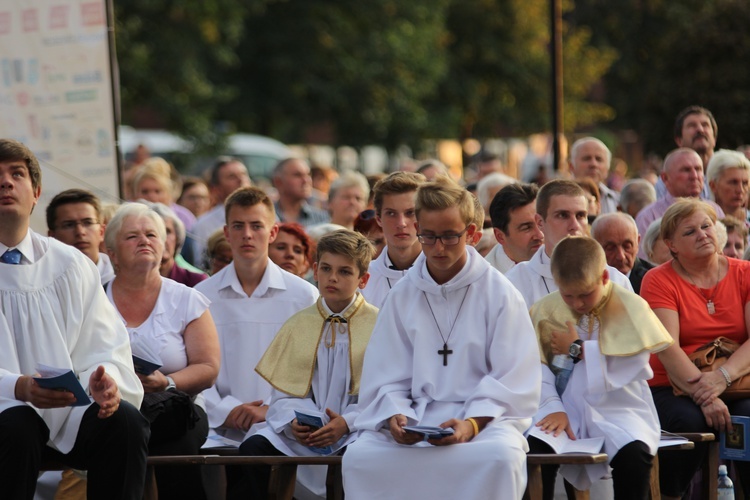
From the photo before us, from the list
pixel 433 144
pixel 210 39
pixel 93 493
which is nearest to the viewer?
pixel 93 493

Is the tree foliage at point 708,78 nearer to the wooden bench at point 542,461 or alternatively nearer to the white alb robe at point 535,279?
the white alb robe at point 535,279

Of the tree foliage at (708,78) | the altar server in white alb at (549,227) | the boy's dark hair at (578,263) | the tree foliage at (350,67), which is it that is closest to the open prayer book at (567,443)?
the boy's dark hair at (578,263)

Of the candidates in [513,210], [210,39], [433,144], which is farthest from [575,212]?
[433,144]

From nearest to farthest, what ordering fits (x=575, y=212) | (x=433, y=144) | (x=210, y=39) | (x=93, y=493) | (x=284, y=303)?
(x=93, y=493)
(x=575, y=212)
(x=284, y=303)
(x=210, y=39)
(x=433, y=144)

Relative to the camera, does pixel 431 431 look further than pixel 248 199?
No

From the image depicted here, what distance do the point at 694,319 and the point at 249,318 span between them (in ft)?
8.23

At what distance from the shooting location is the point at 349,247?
6898 mm

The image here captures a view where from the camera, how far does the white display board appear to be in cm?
1101

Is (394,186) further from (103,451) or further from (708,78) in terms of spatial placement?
(708,78)

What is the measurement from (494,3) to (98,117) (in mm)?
26072

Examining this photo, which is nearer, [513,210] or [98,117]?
[513,210]

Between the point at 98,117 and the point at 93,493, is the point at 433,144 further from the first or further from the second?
the point at 93,493

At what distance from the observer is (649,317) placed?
6.56 meters

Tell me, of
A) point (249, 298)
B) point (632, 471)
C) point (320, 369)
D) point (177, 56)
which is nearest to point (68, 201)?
point (249, 298)
